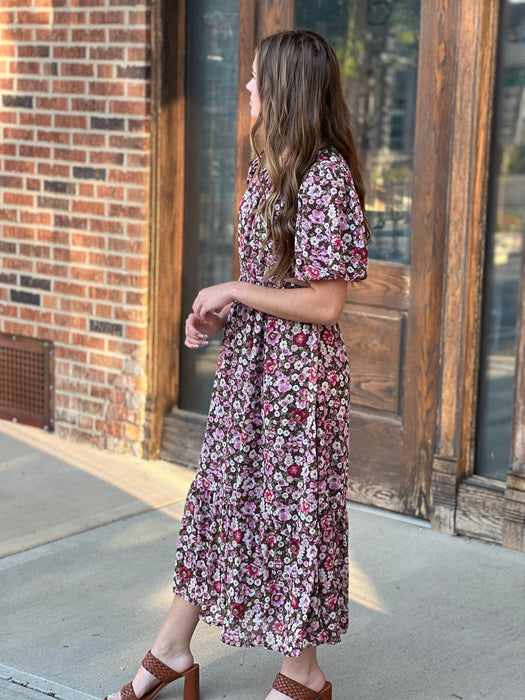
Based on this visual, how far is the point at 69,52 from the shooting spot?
5.39 m

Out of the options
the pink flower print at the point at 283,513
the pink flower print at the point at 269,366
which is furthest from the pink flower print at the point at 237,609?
the pink flower print at the point at 269,366

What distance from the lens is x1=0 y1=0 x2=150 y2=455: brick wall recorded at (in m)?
5.25

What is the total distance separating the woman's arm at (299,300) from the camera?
279 cm

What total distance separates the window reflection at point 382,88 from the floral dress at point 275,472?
1.78 m

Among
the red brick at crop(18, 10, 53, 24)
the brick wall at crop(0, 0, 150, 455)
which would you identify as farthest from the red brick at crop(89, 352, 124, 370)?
the red brick at crop(18, 10, 53, 24)

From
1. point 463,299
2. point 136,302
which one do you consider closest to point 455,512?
point 463,299

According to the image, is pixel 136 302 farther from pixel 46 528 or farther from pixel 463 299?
pixel 463 299

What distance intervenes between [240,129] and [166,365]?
1.17m

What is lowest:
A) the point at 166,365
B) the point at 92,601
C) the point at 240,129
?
the point at 92,601

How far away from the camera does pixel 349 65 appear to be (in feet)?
16.0

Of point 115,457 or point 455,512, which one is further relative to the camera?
point 115,457

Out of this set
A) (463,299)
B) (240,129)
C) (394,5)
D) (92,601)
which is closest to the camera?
(92,601)

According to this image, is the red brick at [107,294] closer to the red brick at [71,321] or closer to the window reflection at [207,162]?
the red brick at [71,321]

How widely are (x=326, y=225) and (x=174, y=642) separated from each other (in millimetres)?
1216
